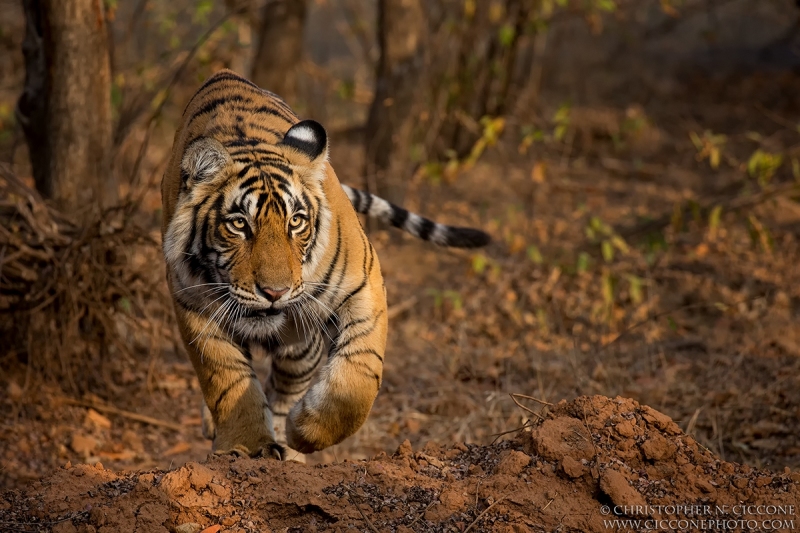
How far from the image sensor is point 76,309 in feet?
15.4

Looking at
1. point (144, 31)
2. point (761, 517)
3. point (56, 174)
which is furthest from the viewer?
point (144, 31)

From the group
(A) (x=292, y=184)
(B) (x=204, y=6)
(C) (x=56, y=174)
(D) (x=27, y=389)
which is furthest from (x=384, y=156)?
(A) (x=292, y=184)

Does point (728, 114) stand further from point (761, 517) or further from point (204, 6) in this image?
point (761, 517)

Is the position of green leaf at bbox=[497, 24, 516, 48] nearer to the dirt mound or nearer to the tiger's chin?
the tiger's chin

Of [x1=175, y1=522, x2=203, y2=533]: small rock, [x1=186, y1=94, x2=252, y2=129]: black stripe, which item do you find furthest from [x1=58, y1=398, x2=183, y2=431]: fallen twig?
[x1=175, y1=522, x2=203, y2=533]: small rock

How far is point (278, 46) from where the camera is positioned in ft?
30.8

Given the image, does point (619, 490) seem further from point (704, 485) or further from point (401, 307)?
point (401, 307)

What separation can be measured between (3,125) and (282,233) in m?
7.35

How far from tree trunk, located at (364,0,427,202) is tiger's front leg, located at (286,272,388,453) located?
4.16 m

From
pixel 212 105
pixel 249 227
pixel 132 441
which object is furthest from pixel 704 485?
pixel 132 441

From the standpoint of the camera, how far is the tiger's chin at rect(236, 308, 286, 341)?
342 centimetres

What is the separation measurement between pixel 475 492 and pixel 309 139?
1.56 meters

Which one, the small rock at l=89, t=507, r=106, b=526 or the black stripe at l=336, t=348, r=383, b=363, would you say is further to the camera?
the black stripe at l=336, t=348, r=383, b=363

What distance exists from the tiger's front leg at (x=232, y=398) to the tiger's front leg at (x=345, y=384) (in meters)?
0.11
